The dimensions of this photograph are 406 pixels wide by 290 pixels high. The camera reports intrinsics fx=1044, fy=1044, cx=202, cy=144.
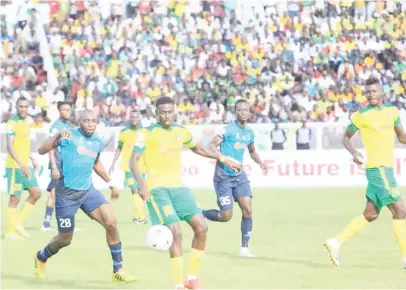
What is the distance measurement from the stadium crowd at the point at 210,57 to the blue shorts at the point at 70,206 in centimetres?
1746

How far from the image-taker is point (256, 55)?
33.0m

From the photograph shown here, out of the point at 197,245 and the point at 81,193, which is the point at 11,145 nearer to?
the point at 81,193

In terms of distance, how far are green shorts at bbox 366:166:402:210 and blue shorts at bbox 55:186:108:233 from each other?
11.2 ft

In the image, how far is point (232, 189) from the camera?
14.9 meters

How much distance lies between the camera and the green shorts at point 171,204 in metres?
11.3

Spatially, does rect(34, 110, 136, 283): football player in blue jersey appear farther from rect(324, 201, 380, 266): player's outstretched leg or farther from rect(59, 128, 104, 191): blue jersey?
rect(324, 201, 380, 266): player's outstretched leg

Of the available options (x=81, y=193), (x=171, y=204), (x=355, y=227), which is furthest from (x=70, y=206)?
(x=355, y=227)

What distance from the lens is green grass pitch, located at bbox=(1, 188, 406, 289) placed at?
12.1 meters

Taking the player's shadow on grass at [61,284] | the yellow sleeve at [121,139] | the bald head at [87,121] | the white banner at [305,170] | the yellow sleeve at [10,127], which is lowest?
the white banner at [305,170]

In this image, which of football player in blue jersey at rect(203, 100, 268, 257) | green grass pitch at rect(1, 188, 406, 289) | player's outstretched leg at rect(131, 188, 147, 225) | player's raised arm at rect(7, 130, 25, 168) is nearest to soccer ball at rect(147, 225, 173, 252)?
green grass pitch at rect(1, 188, 406, 289)

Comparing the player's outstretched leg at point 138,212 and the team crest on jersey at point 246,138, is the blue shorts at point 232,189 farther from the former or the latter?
the player's outstretched leg at point 138,212

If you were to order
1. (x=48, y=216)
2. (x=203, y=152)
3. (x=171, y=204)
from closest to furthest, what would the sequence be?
(x=171, y=204) < (x=203, y=152) < (x=48, y=216)

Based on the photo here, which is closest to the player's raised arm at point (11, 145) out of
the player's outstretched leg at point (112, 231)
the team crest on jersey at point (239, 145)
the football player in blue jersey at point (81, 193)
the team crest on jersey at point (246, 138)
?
the team crest on jersey at point (239, 145)

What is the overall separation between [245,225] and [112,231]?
9.37 feet
